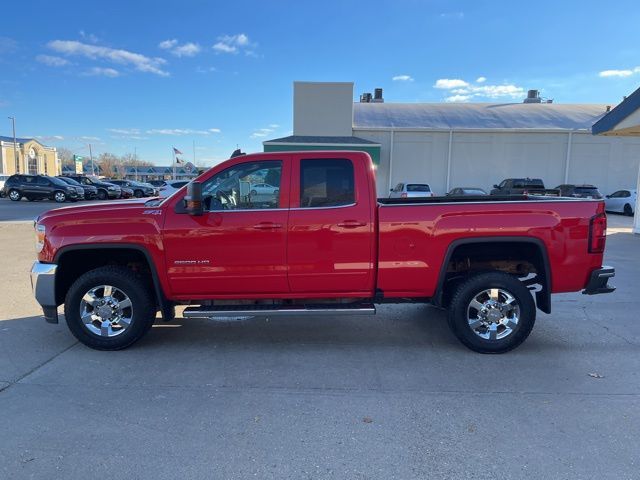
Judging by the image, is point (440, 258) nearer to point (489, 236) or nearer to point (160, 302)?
point (489, 236)

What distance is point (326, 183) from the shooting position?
4.49m

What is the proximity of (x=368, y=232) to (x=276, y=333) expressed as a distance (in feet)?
5.74

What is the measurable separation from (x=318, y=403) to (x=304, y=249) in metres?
1.50

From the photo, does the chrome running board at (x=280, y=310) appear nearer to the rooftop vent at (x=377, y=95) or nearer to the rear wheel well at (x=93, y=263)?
the rear wheel well at (x=93, y=263)

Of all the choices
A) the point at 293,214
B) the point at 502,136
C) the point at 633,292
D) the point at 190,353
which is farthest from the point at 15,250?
the point at 502,136

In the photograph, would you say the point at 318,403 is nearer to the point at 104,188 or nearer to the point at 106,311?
the point at 106,311

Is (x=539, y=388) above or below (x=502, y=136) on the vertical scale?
below

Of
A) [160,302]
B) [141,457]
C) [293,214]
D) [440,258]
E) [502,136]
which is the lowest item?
[141,457]

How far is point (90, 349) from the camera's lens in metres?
4.60

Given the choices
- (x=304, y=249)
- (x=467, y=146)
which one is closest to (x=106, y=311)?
(x=304, y=249)

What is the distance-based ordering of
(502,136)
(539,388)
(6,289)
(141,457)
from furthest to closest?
(502,136) → (6,289) → (539,388) → (141,457)

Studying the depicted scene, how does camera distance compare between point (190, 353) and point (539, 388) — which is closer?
point (539, 388)

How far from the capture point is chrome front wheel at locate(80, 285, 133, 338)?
177 inches

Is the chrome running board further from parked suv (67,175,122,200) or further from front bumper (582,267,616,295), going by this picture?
parked suv (67,175,122,200)
